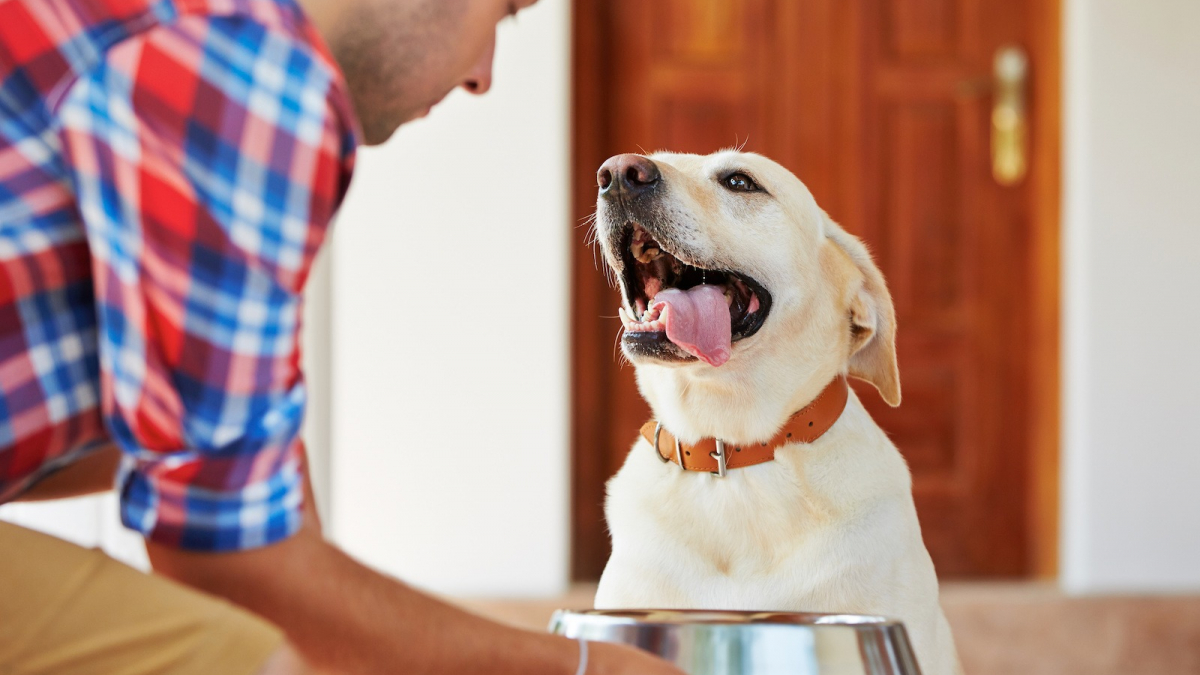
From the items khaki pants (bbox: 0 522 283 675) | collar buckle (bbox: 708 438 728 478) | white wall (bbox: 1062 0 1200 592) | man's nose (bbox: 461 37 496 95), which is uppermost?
man's nose (bbox: 461 37 496 95)

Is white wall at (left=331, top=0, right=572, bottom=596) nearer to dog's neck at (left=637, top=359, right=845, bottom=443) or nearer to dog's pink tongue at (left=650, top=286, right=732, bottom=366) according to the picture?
dog's neck at (left=637, top=359, right=845, bottom=443)

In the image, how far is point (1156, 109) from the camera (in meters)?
3.33

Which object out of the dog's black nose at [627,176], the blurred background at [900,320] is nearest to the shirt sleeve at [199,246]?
the dog's black nose at [627,176]

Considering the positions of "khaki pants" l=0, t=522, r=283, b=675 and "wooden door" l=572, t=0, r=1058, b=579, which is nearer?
"khaki pants" l=0, t=522, r=283, b=675

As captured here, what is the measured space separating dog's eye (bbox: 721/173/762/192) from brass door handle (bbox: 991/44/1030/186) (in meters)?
2.41

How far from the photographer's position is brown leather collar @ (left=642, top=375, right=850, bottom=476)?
1.07m

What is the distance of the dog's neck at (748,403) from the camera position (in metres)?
1.11

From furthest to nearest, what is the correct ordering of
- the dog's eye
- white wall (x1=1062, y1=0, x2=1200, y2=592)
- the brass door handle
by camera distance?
1. the brass door handle
2. white wall (x1=1062, y1=0, x2=1200, y2=592)
3. the dog's eye

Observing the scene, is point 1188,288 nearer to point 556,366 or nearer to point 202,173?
point 556,366

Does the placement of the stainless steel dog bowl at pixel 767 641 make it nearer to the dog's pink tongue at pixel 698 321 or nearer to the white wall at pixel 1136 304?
the dog's pink tongue at pixel 698 321

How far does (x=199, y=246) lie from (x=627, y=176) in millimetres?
577

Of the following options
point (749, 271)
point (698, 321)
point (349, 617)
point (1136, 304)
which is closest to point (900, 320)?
point (1136, 304)

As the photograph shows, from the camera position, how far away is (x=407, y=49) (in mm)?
823

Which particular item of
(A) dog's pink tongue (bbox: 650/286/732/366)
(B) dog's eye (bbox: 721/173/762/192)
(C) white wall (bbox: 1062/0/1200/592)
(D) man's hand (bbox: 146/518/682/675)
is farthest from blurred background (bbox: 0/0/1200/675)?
(D) man's hand (bbox: 146/518/682/675)
